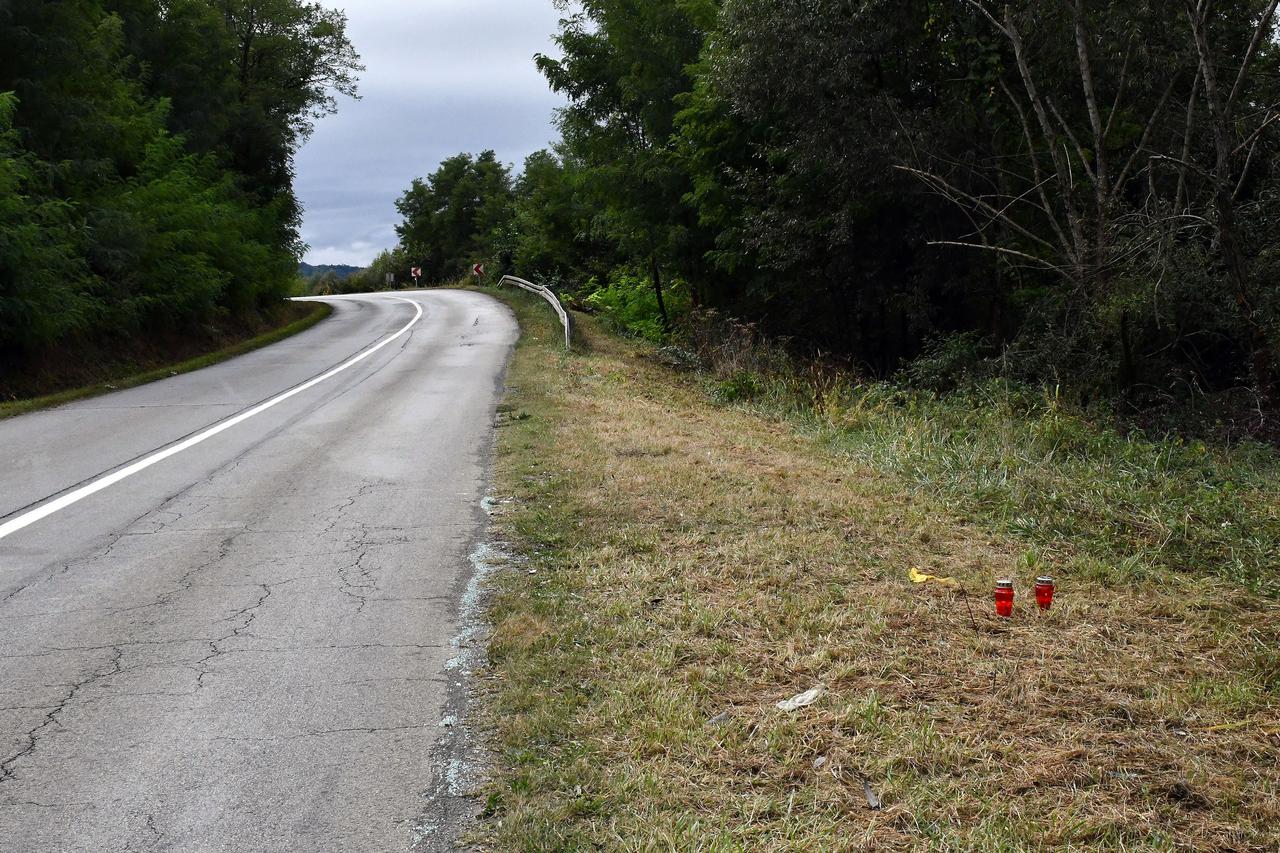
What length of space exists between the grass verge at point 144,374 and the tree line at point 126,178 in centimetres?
108

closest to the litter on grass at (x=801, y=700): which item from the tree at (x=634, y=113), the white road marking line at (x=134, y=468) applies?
the white road marking line at (x=134, y=468)

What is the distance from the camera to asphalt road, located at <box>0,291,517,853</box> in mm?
3283

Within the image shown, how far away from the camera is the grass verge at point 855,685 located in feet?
10.4

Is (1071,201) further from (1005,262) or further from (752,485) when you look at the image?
(752,485)

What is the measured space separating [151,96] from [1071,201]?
76.3 feet

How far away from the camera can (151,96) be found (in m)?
25.8

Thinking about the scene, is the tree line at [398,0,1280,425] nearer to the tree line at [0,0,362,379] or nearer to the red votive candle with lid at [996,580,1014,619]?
the red votive candle with lid at [996,580,1014,619]

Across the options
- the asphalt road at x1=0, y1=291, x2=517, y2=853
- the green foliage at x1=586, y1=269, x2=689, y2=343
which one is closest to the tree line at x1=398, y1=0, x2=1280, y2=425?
the green foliage at x1=586, y1=269, x2=689, y2=343

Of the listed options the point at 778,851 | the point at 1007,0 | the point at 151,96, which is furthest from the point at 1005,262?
the point at 151,96

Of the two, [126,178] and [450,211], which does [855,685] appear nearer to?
[126,178]

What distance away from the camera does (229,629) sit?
16.2 feet

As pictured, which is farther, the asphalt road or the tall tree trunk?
the tall tree trunk

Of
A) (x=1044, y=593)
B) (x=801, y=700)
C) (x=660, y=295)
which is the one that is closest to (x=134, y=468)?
(x=801, y=700)

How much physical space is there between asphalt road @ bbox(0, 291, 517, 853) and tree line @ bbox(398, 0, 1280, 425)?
29.0ft
